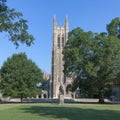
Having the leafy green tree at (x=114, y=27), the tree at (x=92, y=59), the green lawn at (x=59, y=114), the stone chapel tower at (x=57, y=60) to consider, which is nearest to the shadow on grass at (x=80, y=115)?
the green lawn at (x=59, y=114)

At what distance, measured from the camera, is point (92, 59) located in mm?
64875

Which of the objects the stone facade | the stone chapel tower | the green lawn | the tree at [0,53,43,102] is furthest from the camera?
the stone chapel tower

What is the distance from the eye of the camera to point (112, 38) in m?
63.1

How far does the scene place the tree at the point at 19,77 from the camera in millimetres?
73875

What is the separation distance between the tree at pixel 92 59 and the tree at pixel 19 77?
977 cm

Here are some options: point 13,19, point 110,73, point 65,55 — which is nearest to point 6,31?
point 13,19

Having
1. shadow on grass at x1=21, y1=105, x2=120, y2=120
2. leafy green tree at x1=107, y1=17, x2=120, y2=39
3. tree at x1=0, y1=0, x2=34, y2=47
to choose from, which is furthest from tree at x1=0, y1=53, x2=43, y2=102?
tree at x1=0, y1=0, x2=34, y2=47

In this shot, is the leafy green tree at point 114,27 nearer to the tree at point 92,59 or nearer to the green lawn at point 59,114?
the tree at point 92,59

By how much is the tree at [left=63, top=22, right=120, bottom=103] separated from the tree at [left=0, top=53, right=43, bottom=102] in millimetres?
9774

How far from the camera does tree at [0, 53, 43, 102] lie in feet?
242

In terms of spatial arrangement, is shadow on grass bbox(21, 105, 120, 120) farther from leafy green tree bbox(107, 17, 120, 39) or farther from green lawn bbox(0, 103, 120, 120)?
leafy green tree bbox(107, 17, 120, 39)

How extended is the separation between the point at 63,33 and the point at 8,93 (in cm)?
8944

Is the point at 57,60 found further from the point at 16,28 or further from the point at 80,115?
the point at 16,28

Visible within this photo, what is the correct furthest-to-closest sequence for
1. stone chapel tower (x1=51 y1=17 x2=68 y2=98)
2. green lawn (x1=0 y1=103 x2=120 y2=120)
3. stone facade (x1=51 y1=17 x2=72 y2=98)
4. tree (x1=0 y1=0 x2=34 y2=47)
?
stone chapel tower (x1=51 y1=17 x2=68 y2=98), stone facade (x1=51 y1=17 x2=72 y2=98), green lawn (x1=0 y1=103 x2=120 y2=120), tree (x1=0 y1=0 x2=34 y2=47)
